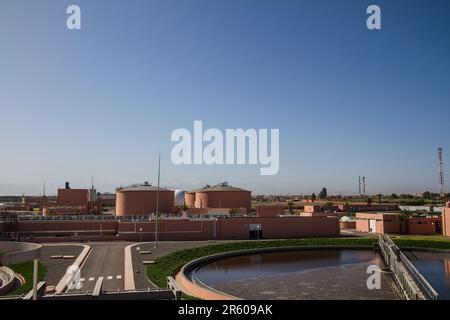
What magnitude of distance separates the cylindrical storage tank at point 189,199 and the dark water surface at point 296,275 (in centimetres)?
3004

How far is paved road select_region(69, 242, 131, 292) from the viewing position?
22438mm

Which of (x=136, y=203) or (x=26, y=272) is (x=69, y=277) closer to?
(x=26, y=272)

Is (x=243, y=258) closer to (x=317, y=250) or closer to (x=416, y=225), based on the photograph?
→ (x=317, y=250)

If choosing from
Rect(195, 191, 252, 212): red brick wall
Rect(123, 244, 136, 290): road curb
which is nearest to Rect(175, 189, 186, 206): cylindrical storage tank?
Rect(195, 191, 252, 212): red brick wall

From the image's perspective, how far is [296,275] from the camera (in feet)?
88.4

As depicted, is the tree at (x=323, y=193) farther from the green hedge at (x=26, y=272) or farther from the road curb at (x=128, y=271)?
the green hedge at (x=26, y=272)

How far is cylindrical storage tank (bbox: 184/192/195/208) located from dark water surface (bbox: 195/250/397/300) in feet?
98.6

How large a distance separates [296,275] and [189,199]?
41.4 meters

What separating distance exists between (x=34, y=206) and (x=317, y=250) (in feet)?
180

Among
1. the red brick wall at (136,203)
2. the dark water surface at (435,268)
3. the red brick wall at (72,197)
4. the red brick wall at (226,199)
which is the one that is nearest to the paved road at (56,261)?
the red brick wall at (136,203)

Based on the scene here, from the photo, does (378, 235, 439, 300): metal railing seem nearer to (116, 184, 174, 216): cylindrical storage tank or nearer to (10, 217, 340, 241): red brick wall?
(10, 217, 340, 241): red brick wall

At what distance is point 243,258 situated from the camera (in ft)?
112
